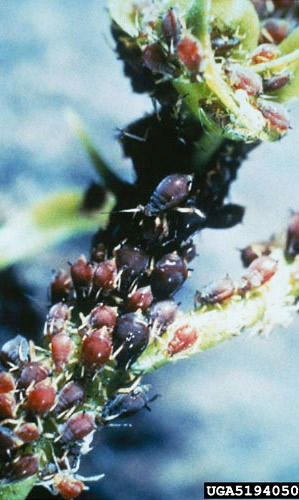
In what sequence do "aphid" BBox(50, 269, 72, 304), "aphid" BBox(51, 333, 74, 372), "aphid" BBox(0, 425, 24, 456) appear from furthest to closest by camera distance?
"aphid" BBox(50, 269, 72, 304), "aphid" BBox(51, 333, 74, 372), "aphid" BBox(0, 425, 24, 456)

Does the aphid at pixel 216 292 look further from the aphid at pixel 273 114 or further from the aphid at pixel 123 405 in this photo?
the aphid at pixel 273 114

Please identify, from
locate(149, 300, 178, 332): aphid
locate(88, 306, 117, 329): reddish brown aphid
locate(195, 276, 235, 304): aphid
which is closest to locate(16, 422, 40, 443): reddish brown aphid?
locate(88, 306, 117, 329): reddish brown aphid

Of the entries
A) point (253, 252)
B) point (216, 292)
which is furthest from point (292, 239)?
point (216, 292)

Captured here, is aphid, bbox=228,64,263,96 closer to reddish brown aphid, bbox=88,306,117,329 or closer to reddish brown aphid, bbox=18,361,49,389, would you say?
reddish brown aphid, bbox=88,306,117,329

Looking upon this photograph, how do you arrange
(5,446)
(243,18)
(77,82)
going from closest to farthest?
1. (5,446)
2. (243,18)
3. (77,82)

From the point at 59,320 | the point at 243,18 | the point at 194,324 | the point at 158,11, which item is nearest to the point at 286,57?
the point at 243,18

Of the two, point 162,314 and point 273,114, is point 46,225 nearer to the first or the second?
point 162,314

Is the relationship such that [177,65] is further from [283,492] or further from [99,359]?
[283,492]
